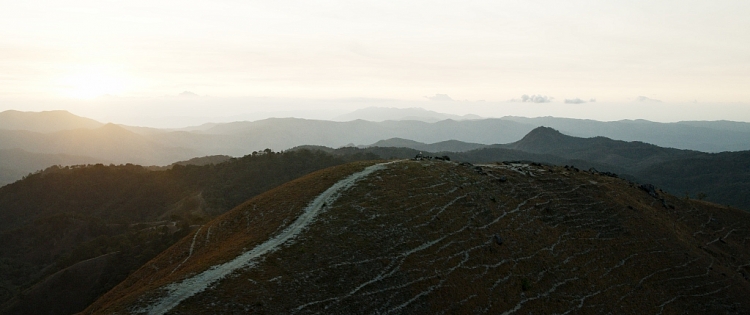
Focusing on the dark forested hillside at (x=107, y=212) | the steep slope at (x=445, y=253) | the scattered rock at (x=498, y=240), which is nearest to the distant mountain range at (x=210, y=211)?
the dark forested hillside at (x=107, y=212)

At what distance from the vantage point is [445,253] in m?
38.3

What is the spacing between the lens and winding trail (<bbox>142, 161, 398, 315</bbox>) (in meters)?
26.0

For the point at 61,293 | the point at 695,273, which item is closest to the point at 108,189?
the point at 61,293

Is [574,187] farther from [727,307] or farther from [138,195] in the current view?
[138,195]

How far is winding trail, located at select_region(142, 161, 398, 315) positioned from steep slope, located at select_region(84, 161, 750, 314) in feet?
0.40

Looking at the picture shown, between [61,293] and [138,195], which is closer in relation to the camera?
[61,293]

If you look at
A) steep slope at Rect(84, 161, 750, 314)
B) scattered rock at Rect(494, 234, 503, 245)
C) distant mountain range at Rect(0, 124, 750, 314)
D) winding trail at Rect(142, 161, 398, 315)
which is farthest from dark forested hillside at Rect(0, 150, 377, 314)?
scattered rock at Rect(494, 234, 503, 245)

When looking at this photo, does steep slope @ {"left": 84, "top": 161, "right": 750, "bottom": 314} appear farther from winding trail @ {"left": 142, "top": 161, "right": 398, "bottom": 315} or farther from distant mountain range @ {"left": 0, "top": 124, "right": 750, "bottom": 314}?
distant mountain range @ {"left": 0, "top": 124, "right": 750, "bottom": 314}

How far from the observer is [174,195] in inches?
4528

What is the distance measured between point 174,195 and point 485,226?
9685 centimetres

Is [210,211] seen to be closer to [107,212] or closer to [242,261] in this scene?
[107,212]

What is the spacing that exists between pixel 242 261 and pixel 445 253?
17676 mm

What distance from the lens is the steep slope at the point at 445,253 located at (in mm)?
29969

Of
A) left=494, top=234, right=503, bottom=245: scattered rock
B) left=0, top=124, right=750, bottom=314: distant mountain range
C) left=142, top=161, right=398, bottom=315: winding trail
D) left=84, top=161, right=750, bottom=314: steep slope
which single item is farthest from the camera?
left=0, top=124, right=750, bottom=314: distant mountain range
